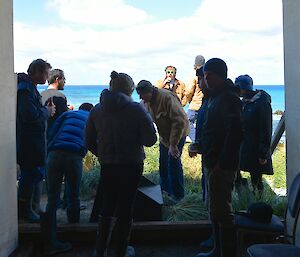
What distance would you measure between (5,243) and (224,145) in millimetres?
2218

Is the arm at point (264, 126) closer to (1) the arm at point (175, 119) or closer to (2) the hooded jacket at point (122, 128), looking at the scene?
(1) the arm at point (175, 119)

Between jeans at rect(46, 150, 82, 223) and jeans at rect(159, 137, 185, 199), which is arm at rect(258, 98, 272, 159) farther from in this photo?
jeans at rect(46, 150, 82, 223)

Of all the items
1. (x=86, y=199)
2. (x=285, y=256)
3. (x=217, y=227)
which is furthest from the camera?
(x=86, y=199)

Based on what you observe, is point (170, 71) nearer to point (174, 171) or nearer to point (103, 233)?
point (174, 171)

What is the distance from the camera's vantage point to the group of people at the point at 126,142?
3.59m

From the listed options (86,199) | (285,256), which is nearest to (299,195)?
(285,256)

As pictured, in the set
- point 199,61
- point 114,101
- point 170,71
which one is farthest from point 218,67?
point 170,71

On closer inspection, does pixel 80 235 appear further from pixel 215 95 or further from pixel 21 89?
pixel 215 95

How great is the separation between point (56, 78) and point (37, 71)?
1.68ft

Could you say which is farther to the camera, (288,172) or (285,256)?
(288,172)

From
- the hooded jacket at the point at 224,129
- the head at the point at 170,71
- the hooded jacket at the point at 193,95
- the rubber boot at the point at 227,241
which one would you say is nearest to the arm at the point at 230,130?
the hooded jacket at the point at 224,129

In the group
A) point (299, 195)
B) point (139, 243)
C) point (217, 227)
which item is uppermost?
point (299, 195)

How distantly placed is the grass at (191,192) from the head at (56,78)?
1.66 meters

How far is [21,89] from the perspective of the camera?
14.3 feet
